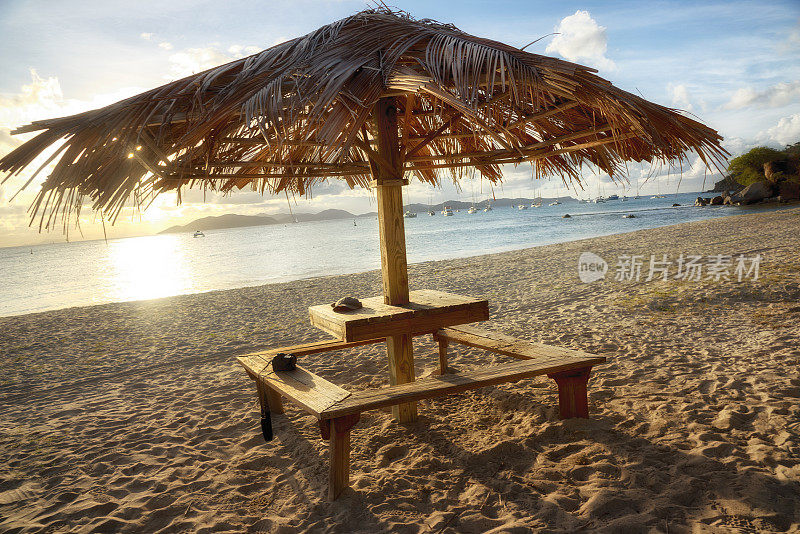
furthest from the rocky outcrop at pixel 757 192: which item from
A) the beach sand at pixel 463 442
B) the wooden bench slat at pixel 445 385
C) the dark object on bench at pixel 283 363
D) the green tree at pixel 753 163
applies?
the dark object on bench at pixel 283 363

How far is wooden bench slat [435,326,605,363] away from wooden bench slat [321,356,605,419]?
0.12 m

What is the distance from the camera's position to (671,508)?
2.17 metres

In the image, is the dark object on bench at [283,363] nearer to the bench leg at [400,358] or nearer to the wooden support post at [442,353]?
the bench leg at [400,358]

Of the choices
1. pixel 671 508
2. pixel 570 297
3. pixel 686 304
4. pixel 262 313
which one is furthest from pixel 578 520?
pixel 262 313

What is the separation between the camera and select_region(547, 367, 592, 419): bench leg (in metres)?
3.12

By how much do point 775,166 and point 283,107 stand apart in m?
45.8

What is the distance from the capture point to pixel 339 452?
2547 mm

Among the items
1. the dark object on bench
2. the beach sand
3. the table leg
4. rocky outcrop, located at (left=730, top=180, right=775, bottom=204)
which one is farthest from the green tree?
the dark object on bench

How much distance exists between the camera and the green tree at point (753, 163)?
38500 mm

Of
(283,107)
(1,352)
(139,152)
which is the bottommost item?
(1,352)

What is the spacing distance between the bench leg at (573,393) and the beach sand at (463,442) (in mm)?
97

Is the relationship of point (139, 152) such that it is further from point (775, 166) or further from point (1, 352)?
point (775, 166)

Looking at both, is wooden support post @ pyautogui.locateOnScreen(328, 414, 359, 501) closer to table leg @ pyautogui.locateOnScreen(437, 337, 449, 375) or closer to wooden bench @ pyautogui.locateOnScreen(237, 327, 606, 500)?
wooden bench @ pyautogui.locateOnScreen(237, 327, 606, 500)

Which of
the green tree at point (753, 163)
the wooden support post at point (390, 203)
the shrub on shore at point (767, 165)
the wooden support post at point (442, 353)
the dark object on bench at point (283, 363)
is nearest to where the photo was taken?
the wooden support post at point (390, 203)
